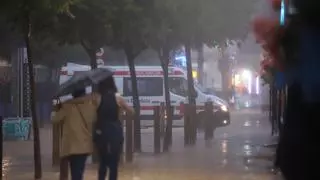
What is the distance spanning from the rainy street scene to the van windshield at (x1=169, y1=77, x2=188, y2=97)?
50mm

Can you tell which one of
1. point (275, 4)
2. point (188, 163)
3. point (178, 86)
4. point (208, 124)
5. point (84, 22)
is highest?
point (84, 22)

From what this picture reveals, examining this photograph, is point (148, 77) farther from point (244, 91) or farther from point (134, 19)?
point (244, 91)

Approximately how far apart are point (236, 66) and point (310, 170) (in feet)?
272

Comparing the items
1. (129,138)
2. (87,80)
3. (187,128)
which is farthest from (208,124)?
(87,80)

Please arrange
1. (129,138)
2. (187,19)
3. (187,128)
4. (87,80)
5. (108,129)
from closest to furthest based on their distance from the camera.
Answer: (108,129) < (87,80) < (129,138) < (187,19) < (187,128)

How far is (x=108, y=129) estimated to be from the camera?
31.7 feet

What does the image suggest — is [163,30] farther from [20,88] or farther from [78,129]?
[20,88]

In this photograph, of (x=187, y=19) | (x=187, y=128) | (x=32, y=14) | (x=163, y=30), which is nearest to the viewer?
(x=32, y=14)

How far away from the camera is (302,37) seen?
107 inches

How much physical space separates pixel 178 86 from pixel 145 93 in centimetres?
186

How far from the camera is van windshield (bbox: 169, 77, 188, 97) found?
3722 cm

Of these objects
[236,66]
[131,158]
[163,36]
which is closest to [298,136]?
[131,158]

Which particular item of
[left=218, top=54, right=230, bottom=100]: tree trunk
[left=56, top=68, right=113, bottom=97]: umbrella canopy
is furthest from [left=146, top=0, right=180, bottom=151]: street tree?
[left=218, top=54, right=230, bottom=100]: tree trunk

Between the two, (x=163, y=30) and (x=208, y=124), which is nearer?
(x=163, y=30)
